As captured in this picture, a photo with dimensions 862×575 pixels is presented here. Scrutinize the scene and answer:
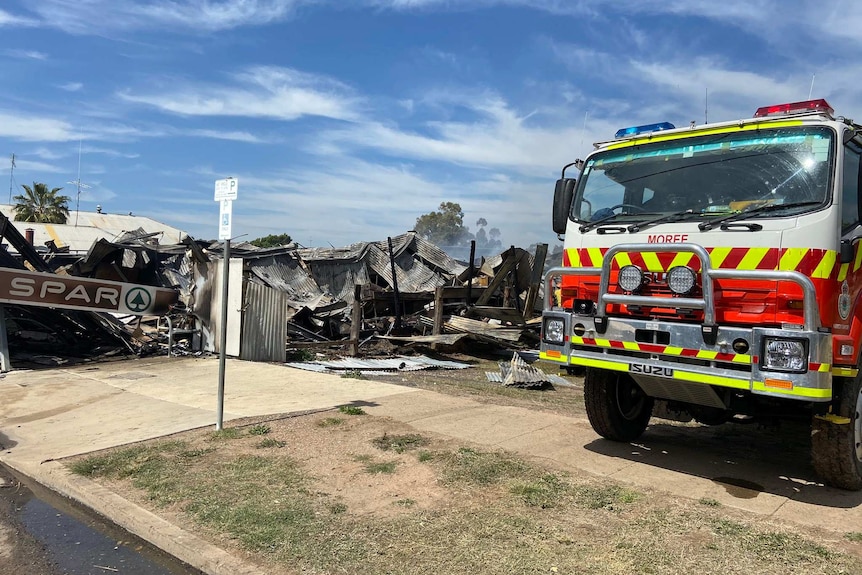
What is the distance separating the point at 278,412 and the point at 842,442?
590 centimetres

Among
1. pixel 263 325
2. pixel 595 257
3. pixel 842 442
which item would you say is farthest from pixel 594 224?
pixel 263 325

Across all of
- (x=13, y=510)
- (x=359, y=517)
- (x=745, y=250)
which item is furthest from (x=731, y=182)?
(x=13, y=510)

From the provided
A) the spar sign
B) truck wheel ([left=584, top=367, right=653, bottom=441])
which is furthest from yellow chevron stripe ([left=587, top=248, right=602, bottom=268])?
the spar sign

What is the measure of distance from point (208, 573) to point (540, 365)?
11101mm

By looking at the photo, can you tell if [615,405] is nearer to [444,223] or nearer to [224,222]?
[224,222]

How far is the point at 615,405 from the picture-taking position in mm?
6383

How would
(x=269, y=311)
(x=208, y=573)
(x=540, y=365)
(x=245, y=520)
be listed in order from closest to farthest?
(x=208, y=573), (x=245, y=520), (x=269, y=311), (x=540, y=365)

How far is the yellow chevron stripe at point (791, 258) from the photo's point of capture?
4496mm

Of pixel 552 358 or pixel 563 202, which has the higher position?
pixel 563 202

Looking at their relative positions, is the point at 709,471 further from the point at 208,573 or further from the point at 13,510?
the point at 13,510

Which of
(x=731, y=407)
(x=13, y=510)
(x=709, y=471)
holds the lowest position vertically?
(x=13, y=510)

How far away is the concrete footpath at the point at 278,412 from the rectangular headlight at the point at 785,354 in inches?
44.5

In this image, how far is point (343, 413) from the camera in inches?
303

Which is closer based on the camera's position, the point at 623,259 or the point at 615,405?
the point at 623,259
